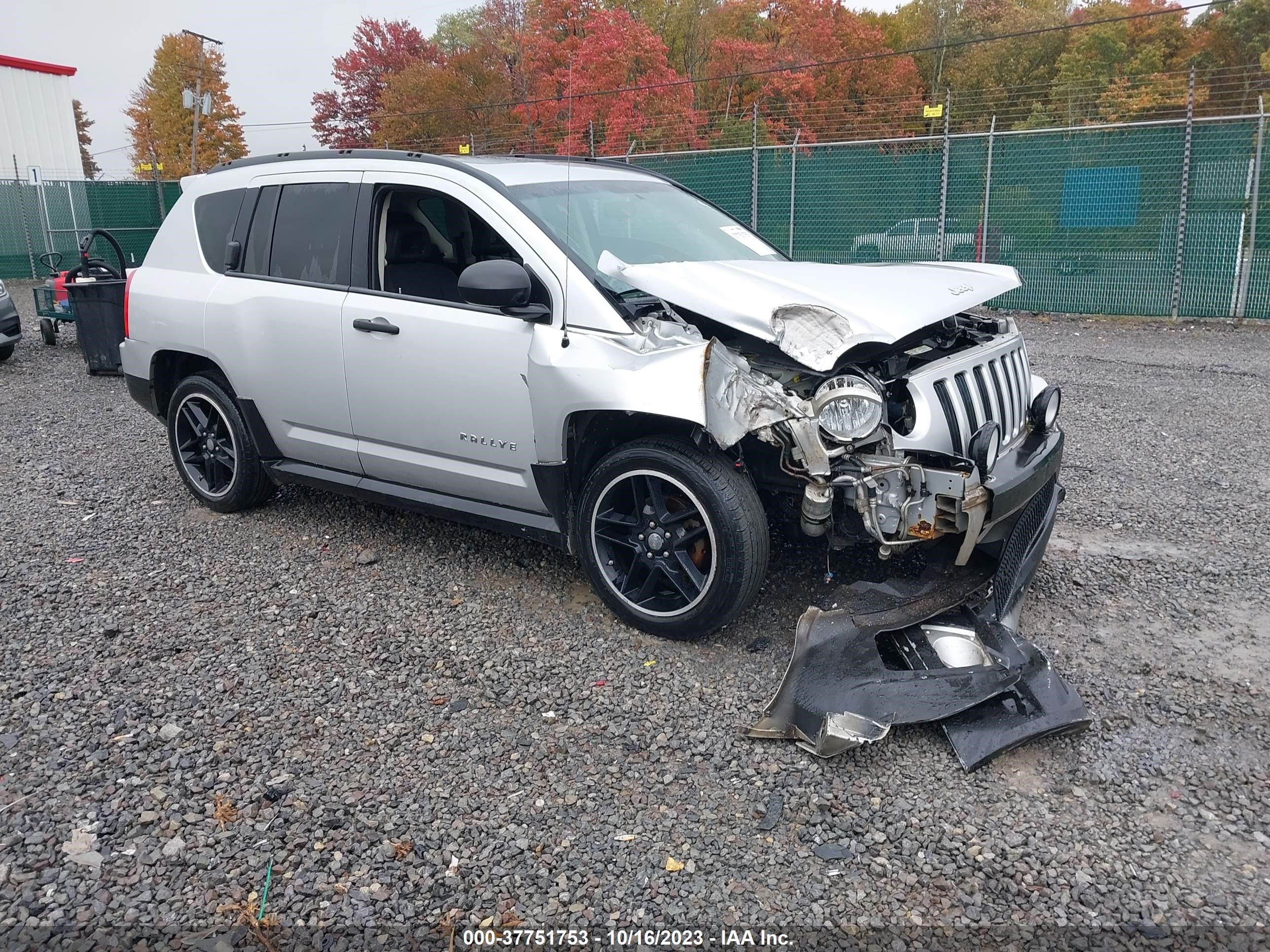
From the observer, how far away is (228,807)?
10.0ft

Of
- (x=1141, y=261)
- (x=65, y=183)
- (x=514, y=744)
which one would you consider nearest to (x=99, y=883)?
(x=514, y=744)

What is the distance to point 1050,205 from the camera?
13109 mm

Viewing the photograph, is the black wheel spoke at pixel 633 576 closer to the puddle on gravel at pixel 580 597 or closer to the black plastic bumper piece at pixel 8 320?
the puddle on gravel at pixel 580 597

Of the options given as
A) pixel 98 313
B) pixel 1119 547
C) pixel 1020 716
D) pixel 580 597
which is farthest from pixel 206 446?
pixel 98 313

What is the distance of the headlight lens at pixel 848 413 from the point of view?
3553mm

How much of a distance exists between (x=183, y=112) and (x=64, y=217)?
34.6m

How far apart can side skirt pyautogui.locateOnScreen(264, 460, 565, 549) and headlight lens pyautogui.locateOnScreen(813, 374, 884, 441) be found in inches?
51.2

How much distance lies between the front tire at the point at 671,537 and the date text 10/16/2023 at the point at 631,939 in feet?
4.74

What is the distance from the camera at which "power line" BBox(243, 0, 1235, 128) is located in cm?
1873

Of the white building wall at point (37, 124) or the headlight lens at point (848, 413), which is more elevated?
the white building wall at point (37, 124)


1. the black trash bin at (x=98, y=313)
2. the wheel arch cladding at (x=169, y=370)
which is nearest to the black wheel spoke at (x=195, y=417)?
the wheel arch cladding at (x=169, y=370)

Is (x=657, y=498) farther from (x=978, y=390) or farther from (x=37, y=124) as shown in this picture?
(x=37, y=124)

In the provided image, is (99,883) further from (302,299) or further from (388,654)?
(302,299)

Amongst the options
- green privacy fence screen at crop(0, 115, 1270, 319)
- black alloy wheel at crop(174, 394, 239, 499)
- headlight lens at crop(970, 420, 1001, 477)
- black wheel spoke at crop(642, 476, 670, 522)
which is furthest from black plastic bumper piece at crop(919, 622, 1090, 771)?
green privacy fence screen at crop(0, 115, 1270, 319)
